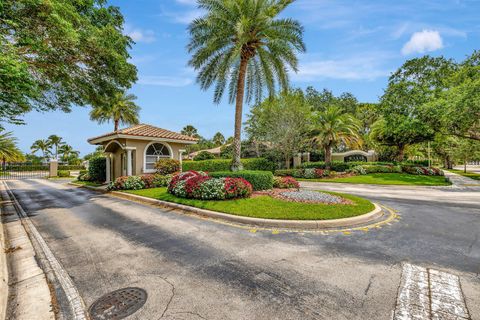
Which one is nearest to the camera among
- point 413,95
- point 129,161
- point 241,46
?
point 241,46

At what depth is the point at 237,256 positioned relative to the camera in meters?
4.87

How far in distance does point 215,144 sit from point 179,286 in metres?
71.6

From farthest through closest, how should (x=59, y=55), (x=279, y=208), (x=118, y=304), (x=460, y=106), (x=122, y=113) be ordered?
(x=122, y=113), (x=460, y=106), (x=59, y=55), (x=279, y=208), (x=118, y=304)

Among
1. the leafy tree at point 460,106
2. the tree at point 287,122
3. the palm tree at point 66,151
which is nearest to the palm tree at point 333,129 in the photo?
the tree at point 287,122

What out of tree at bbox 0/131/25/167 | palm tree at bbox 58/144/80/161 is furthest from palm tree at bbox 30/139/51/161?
tree at bbox 0/131/25/167

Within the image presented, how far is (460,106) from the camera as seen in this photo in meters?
17.6

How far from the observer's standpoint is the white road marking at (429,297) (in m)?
2.96

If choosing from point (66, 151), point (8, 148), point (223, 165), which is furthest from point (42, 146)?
point (223, 165)

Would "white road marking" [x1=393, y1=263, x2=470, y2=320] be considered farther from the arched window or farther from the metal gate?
the metal gate

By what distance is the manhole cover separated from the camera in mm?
3062

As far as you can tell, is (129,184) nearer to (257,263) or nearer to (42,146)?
(257,263)

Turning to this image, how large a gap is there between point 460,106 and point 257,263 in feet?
73.3

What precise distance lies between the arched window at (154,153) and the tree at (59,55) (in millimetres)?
5637

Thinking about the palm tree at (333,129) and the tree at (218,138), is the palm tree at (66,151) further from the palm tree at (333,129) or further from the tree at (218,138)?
the palm tree at (333,129)
